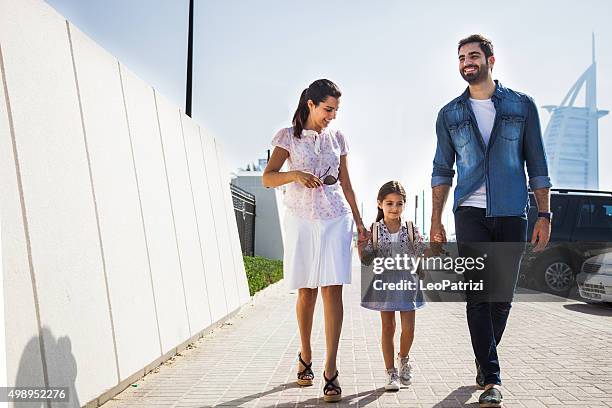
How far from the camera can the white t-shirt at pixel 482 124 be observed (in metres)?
4.74

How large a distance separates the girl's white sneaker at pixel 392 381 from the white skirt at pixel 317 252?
730 millimetres

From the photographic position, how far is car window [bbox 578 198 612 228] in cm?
1319

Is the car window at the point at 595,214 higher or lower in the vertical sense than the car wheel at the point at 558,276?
higher

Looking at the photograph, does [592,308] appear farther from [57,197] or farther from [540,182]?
[57,197]

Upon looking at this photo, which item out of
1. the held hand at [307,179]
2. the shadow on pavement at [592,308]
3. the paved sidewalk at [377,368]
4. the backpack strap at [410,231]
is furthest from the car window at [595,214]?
the held hand at [307,179]

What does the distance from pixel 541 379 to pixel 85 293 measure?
3503 millimetres

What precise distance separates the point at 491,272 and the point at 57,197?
9.58 feet

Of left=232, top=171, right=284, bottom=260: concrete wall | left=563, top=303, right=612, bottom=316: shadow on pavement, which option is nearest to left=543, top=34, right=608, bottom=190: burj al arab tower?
left=232, top=171, right=284, bottom=260: concrete wall

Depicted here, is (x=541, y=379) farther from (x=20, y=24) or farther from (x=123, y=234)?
(x=20, y=24)

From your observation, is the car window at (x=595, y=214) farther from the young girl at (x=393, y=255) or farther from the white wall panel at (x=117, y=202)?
the white wall panel at (x=117, y=202)

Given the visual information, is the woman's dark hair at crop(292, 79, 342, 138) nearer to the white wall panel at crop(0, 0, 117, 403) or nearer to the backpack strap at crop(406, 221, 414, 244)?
the backpack strap at crop(406, 221, 414, 244)

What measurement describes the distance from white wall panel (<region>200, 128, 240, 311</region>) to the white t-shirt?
504 cm

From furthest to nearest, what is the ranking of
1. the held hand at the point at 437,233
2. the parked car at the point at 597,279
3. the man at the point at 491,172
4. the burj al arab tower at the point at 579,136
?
1. the burj al arab tower at the point at 579,136
2. the parked car at the point at 597,279
3. the held hand at the point at 437,233
4. the man at the point at 491,172

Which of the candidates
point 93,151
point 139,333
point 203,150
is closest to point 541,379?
point 139,333
